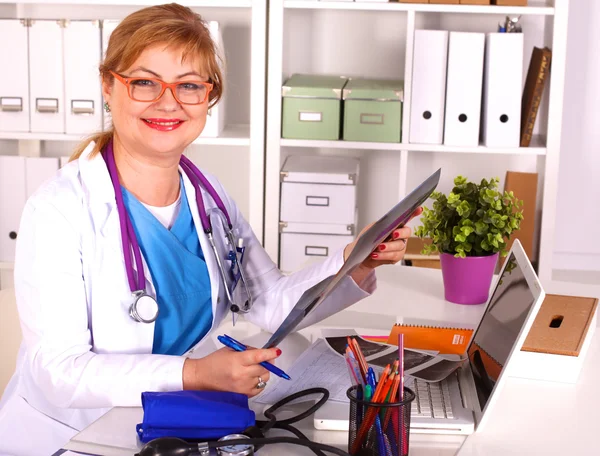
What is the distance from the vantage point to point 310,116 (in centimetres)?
284

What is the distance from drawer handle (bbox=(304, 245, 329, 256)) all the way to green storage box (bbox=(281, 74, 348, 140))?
0.39 meters

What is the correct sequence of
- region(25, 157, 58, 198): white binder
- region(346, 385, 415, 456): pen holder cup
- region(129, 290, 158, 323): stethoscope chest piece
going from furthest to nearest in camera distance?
region(25, 157, 58, 198): white binder, region(129, 290, 158, 323): stethoscope chest piece, region(346, 385, 415, 456): pen holder cup

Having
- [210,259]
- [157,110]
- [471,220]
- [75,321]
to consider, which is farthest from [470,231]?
[75,321]

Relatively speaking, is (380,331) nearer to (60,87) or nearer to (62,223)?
(62,223)

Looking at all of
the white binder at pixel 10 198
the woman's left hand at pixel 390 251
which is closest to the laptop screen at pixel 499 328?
the woman's left hand at pixel 390 251

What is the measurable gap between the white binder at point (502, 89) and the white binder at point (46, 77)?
1.45 metres

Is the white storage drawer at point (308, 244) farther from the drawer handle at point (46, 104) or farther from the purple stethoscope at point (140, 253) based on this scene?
the purple stethoscope at point (140, 253)

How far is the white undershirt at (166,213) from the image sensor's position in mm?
1551

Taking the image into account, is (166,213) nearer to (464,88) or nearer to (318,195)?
(318,195)

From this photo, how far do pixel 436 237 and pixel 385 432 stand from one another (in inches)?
30.0

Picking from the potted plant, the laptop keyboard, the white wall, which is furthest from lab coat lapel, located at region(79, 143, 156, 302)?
the white wall

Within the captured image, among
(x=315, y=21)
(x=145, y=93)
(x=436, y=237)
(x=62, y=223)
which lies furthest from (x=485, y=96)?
(x=62, y=223)

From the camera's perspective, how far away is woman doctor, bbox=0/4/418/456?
4.11ft

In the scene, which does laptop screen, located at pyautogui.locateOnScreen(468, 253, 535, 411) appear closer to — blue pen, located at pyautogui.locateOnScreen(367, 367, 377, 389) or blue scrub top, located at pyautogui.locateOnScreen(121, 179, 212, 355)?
blue pen, located at pyautogui.locateOnScreen(367, 367, 377, 389)
